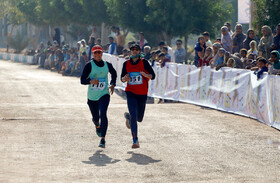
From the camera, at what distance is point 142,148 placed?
10.6 meters

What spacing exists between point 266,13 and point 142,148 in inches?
401

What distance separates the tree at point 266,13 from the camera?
1903cm

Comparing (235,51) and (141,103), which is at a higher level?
(235,51)

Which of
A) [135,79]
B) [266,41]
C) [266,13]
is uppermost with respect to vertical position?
[266,13]

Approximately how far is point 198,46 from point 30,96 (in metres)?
6.77

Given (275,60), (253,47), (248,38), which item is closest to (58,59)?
(248,38)

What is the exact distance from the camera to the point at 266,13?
63.4ft

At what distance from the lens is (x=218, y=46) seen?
1745 centimetres

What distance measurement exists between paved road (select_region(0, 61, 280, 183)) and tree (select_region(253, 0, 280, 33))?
164 inches

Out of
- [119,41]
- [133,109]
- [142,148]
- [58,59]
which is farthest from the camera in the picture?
[58,59]

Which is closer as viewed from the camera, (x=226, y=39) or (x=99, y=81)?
(x=99, y=81)

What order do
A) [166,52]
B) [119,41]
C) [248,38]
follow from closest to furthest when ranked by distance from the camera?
[248,38], [166,52], [119,41]

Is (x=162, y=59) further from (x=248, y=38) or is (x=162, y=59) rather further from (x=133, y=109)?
(x=133, y=109)

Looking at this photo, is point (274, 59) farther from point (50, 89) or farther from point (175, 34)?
point (175, 34)
